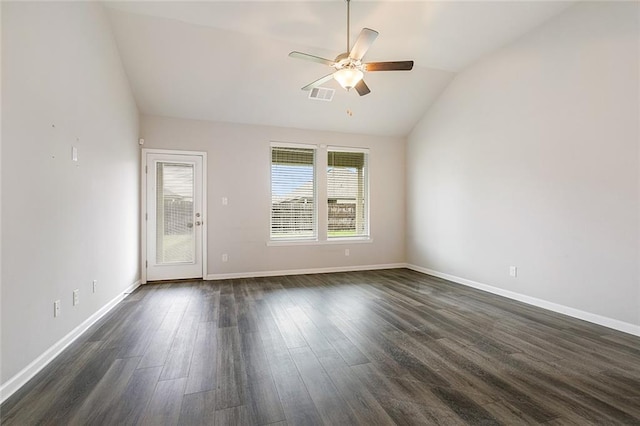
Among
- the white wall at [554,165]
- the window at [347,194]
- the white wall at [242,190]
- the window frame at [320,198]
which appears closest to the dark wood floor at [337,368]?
the white wall at [554,165]

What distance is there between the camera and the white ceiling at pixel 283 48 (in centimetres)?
325

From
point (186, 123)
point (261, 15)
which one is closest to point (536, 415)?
point (261, 15)

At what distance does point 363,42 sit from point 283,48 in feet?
5.23

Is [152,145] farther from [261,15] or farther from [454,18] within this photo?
[454,18]

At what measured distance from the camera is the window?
225 inches

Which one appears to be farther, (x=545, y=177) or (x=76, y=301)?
(x=545, y=177)

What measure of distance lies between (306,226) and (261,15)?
135 inches

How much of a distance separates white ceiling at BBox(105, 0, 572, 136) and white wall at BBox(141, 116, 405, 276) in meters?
0.24

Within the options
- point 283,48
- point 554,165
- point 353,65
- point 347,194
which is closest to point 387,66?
point 353,65

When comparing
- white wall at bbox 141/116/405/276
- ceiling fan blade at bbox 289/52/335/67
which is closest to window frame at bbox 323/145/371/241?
white wall at bbox 141/116/405/276

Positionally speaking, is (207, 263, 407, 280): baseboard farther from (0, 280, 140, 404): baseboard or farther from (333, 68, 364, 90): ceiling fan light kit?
(333, 68, 364, 90): ceiling fan light kit

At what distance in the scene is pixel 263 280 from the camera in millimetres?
4922

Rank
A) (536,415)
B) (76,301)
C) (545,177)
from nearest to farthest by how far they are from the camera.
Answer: (536,415) < (76,301) < (545,177)

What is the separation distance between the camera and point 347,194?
19.2 ft
